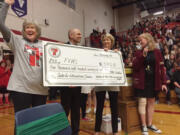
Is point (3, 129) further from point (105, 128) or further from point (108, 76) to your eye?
point (108, 76)

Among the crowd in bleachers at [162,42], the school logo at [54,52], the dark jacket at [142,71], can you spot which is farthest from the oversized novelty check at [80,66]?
the crowd in bleachers at [162,42]

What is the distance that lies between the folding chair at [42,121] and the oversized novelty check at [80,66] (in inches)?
17.4

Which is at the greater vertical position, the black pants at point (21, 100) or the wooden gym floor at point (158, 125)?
the black pants at point (21, 100)

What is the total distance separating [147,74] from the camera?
200 centimetres

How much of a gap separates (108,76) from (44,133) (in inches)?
41.2

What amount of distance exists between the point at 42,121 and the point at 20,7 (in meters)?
5.88

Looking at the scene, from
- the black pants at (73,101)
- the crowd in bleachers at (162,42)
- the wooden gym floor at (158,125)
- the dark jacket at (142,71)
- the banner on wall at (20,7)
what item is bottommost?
the wooden gym floor at (158,125)

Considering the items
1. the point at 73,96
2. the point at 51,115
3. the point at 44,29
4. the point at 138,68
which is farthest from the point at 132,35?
the point at 51,115

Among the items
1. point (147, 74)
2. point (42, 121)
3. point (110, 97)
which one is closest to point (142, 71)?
point (147, 74)

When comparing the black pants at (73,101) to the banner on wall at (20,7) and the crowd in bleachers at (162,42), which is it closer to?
the crowd in bleachers at (162,42)

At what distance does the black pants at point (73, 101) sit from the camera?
1.53 metres

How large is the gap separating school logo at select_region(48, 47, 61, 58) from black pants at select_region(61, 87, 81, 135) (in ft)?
1.20

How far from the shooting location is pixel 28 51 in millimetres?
1276

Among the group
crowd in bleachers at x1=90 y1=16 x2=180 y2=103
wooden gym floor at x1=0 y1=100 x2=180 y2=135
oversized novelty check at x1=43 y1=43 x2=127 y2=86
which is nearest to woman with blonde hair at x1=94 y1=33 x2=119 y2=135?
oversized novelty check at x1=43 y1=43 x2=127 y2=86
